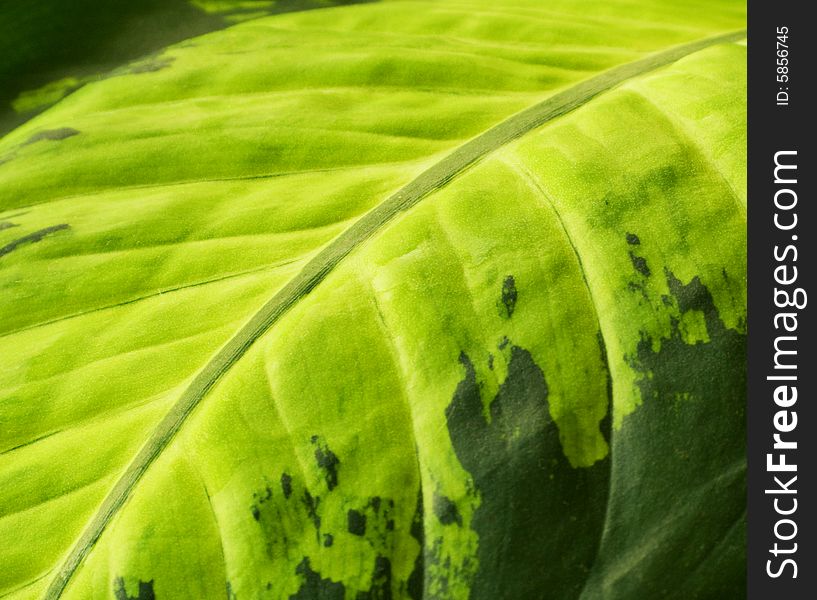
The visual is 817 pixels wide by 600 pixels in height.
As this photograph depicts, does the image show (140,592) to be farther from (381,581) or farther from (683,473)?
(683,473)

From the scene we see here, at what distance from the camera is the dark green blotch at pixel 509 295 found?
0.68 metres

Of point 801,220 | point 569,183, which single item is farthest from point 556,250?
point 801,220

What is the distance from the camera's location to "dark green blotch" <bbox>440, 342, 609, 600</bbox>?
2.04 feet

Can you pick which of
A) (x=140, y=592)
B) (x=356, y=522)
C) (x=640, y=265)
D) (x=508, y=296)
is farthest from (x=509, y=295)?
(x=140, y=592)

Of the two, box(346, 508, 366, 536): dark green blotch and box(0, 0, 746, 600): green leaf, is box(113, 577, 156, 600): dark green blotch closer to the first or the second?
box(0, 0, 746, 600): green leaf

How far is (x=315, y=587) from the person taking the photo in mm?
598

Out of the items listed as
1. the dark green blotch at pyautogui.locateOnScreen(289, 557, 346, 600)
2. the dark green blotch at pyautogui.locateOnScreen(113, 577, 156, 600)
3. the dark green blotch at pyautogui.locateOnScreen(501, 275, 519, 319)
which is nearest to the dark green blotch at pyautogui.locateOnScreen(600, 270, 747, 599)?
the dark green blotch at pyautogui.locateOnScreen(501, 275, 519, 319)

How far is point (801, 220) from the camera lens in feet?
2.33

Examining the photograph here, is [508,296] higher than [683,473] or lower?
higher

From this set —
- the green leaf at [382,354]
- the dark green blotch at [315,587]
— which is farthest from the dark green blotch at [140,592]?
the dark green blotch at [315,587]

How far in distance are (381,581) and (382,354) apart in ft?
0.65

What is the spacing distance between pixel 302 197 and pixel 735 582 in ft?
1.92

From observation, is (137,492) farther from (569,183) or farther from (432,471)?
(569,183)

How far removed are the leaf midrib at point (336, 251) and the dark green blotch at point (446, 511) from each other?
23 cm
